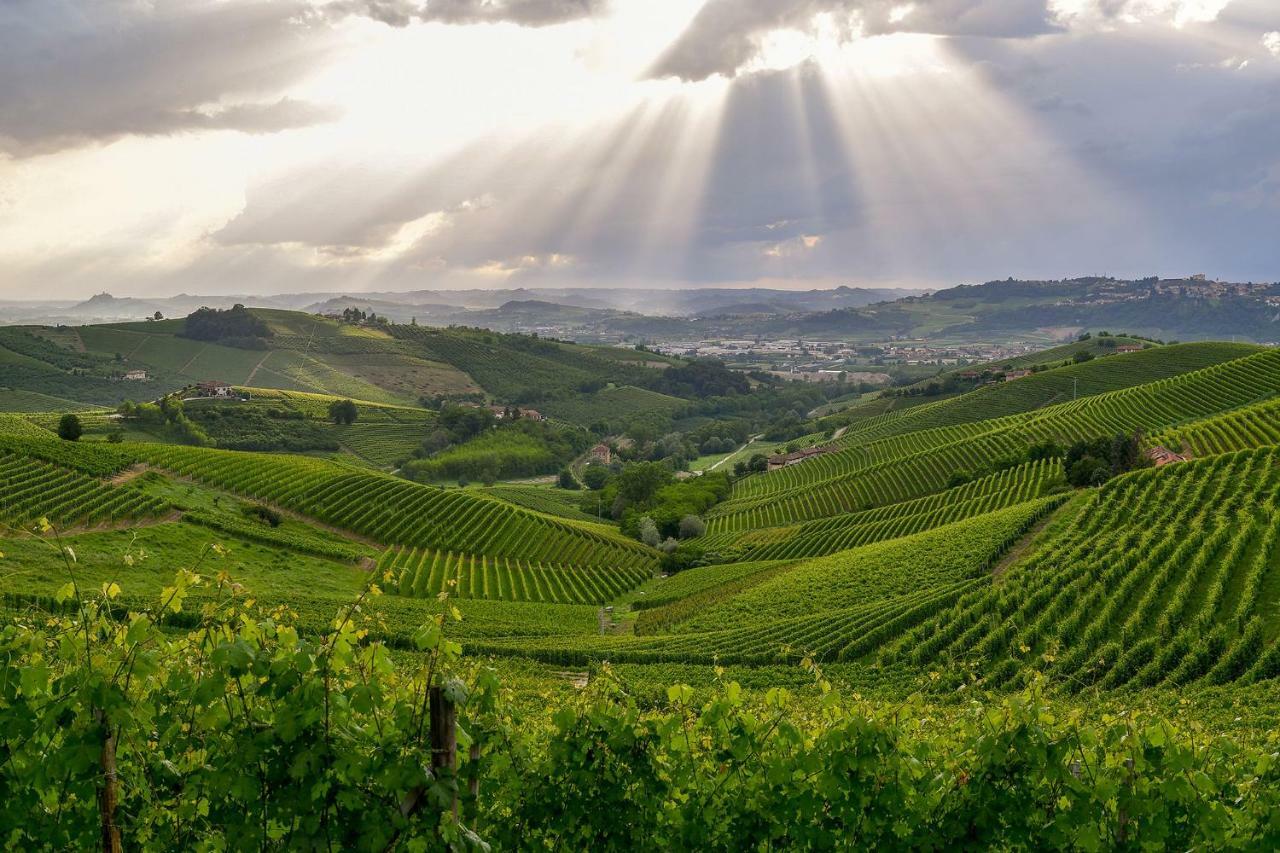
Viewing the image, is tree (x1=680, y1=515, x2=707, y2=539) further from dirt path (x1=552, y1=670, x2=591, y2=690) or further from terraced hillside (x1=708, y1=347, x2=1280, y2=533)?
dirt path (x1=552, y1=670, x2=591, y2=690)

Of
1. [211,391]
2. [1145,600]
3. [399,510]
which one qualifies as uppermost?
[211,391]

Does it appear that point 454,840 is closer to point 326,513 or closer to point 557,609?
point 557,609

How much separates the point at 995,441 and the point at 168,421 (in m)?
119

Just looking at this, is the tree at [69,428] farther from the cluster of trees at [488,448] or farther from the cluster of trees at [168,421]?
the cluster of trees at [488,448]

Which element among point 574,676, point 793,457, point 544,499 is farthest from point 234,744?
point 793,457

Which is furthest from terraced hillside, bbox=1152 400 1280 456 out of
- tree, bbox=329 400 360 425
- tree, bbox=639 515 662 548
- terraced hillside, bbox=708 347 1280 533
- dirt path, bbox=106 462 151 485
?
tree, bbox=329 400 360 425

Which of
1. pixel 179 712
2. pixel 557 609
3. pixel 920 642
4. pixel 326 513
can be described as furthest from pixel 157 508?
pixel 179 712

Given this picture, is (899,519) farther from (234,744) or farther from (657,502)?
(234,744)

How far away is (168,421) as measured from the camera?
116812mm

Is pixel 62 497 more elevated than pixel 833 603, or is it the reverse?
pixel 62 497

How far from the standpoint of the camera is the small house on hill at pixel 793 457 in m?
113

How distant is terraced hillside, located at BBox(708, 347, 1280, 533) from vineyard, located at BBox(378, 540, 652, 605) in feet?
83.8

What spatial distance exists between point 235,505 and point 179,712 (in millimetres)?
58309

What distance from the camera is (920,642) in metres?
30.8
